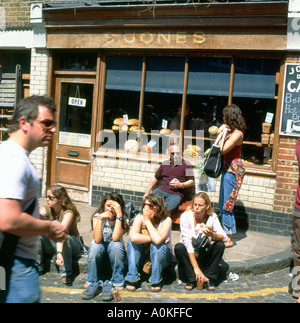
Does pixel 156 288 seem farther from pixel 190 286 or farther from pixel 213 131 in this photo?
pixel 213 131

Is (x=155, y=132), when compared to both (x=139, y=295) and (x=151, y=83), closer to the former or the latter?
(x=151, y=83)

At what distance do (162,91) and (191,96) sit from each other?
1.88 ft

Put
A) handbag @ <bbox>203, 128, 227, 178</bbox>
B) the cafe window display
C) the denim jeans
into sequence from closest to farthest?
the denim jeans
handbag @ <bbox>203, 128, 227, 178</bbox>
the cafe window display

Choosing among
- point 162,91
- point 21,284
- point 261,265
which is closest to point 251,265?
point 261,265

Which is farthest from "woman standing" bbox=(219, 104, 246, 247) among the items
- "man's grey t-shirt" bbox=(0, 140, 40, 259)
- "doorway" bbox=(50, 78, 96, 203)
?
"man's grey t-shirt" bbox=(0, 140, 40, 259)

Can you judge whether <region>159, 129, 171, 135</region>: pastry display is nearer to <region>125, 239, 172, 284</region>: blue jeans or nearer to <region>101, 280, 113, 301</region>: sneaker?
<region>125, 239, 172, 284</region>: blue jeans

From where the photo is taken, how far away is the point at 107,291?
4.64 metres

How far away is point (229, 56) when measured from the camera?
23.7 ft

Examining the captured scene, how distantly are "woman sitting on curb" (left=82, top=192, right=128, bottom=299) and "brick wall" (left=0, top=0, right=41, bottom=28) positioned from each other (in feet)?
17.4

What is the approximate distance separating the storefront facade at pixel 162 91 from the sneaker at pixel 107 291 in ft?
7.91

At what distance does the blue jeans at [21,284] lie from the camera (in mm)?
2506

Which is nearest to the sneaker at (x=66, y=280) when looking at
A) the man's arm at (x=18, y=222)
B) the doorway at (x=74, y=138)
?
the man's arm at (x=18, y=222)

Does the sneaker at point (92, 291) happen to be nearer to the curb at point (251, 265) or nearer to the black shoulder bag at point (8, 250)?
the curb at point (251, 265)

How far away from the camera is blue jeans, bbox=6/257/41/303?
8.22 feet
